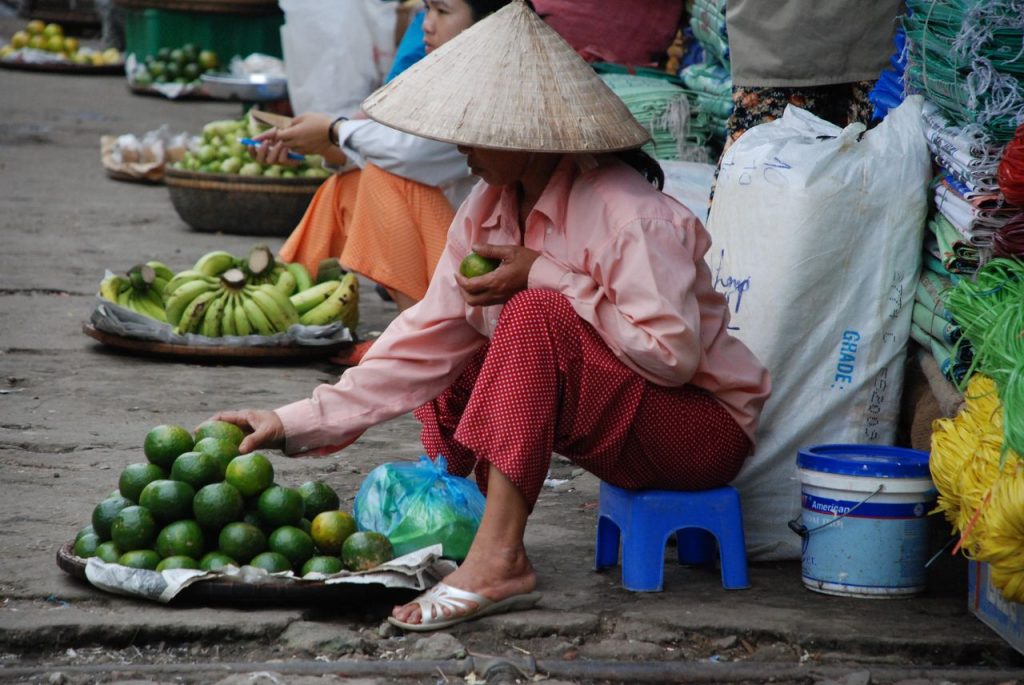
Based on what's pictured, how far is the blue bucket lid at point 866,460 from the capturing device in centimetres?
273

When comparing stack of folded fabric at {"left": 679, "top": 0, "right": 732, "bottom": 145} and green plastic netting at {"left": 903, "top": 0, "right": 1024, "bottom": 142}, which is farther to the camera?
stack of folded fabric at {"left": 679, "top": 0, "right": 732, "bottom": 145}

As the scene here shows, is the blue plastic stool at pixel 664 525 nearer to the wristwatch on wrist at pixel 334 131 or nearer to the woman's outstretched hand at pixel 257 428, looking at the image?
the woman's outstretched hand at pixel 257 428

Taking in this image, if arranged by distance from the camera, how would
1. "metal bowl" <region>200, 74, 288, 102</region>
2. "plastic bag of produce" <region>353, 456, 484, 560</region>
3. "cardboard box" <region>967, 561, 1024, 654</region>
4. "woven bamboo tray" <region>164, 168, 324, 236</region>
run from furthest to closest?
"metal bowl" <region>200, 74, 288, 102</region>
"woven bamboo tray" <region>164, 168, 324, 236</region>
"plastic bag of produce" <region>353, 456, 484, 560</region>
"cardboard box" <region>967, 561, 1024, 654</region>

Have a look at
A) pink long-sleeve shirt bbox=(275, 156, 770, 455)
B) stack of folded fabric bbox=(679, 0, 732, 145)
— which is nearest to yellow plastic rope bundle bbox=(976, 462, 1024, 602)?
pink long-sleeve shirt bbox=(275, 156, 770, 455)

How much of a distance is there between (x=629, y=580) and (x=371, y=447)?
1292 mm

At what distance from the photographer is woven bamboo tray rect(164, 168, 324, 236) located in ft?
22.7

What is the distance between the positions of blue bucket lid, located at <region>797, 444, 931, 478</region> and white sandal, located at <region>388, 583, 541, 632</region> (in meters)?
0.73

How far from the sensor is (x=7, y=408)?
410 centimetres

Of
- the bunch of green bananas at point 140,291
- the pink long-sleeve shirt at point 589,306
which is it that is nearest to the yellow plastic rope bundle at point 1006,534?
the pink long-sleeve shirt at point 589,306

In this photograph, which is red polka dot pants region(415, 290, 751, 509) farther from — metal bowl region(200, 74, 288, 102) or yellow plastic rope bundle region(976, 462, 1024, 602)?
metal bowl region(200, 74, 288, 102)

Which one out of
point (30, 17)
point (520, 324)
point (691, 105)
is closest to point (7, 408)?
point (520, 324)

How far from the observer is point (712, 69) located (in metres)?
4.72

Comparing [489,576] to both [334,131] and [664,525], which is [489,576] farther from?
[334,131]

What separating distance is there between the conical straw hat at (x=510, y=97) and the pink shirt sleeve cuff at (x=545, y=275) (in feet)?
0.77
